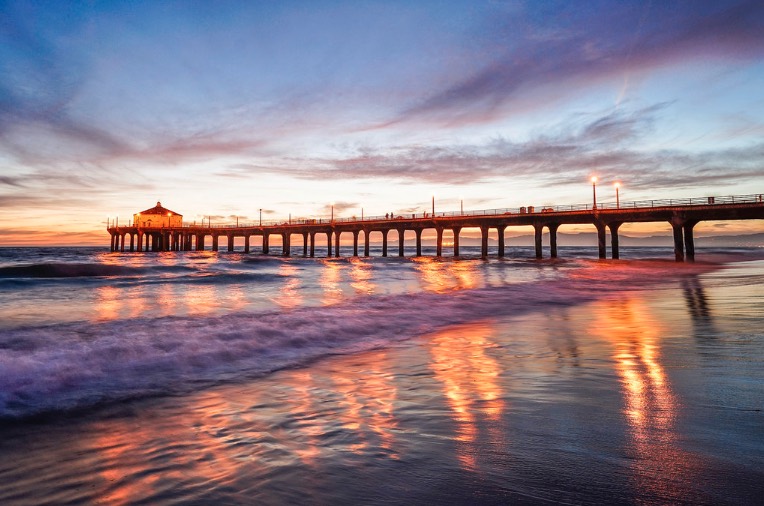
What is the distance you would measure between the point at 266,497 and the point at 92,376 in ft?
16.8

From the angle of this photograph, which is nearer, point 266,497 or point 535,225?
point 266,497

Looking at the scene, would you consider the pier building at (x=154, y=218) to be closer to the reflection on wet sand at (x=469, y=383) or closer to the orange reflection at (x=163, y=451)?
the reflection on wet sand at (x=469, y=383)

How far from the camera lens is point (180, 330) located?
31.8 feet

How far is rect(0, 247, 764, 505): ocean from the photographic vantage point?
2797 millimetres

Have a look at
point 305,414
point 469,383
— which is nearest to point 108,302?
point 305,414

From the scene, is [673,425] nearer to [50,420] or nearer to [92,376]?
[50,420]

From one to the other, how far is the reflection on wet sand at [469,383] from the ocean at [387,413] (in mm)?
28

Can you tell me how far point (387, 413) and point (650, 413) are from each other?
2.51 m

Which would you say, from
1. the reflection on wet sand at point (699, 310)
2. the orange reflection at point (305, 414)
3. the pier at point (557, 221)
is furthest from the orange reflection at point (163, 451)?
the pier at point (557, 221)

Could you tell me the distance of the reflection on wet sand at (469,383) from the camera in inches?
141

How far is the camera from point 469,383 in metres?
5.32

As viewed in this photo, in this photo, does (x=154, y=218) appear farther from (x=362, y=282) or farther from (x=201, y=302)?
(x=201, y=302)

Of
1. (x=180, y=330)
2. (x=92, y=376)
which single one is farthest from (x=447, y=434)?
(x=180, y=330)

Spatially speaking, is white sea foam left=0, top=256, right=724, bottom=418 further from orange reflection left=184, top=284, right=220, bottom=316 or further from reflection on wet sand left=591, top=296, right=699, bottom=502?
reflection on wet sand left=591, top=296, right=699, bottom=502
